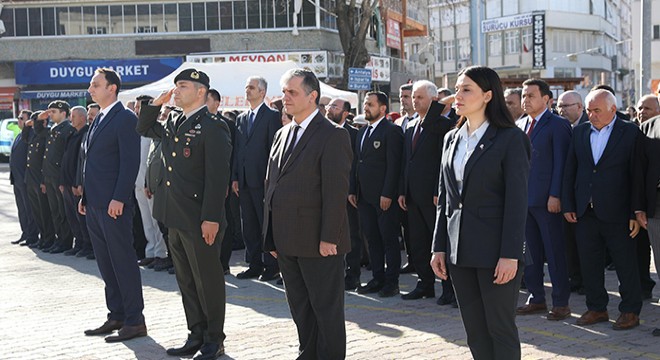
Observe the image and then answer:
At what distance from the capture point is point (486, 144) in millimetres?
5059

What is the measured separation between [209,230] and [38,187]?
844 cm

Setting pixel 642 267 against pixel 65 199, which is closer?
pixel 642 267

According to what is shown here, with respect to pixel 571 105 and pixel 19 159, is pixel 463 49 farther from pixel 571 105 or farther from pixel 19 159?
pixel 571 105

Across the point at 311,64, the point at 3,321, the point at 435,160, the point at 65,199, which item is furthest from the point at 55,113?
the point at 311,64

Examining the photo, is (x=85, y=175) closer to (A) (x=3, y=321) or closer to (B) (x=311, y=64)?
(A) (x=3, y=321)

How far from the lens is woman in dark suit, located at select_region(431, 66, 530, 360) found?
16.4ft

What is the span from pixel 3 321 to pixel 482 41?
73.8m

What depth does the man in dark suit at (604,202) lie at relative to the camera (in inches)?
302

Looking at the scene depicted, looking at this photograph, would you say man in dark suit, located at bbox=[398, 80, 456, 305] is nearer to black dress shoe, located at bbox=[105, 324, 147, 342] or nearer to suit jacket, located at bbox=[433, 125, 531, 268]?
black dress shoe, located at bbox=[105, 324, 147, 342]

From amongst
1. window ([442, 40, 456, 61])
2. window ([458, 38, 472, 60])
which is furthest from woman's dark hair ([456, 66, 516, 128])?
window ([442, 40, 456, 61])

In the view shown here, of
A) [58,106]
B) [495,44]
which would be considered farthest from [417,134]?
[495,44]

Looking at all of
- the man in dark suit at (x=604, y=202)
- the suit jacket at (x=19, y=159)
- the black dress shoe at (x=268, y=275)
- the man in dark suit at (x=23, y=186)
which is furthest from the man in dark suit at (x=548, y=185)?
the suit jacket at (x=19, y=159)

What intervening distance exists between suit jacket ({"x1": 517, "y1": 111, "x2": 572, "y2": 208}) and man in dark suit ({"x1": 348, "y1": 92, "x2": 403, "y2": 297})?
1599 mm

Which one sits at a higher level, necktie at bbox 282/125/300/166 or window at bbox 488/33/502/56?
window at bbox 488/33/502/56
